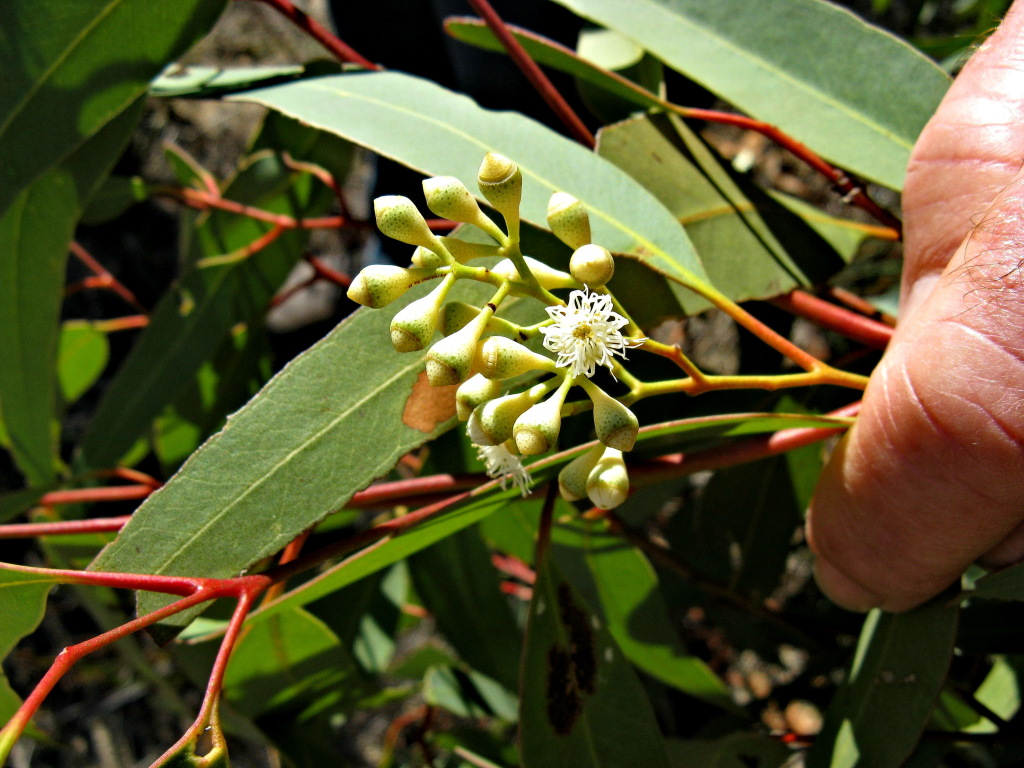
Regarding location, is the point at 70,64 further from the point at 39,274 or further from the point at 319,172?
the point at 319,172

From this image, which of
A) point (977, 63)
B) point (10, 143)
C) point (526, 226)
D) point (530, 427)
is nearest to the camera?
point (530, 427)

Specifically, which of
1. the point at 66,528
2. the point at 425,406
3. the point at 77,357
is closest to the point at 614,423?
the point at 425,406

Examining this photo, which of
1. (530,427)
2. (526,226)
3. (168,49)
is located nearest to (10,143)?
(168,49)

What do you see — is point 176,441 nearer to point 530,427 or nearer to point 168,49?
point 168,49

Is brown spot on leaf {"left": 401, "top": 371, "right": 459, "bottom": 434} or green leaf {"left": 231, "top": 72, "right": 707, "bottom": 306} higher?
green leaf {"left": 231, "top": 72, "right": 707, "bottom": 306}

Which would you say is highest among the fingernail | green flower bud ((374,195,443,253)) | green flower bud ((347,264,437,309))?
green flower bud ((374,195,443,253))

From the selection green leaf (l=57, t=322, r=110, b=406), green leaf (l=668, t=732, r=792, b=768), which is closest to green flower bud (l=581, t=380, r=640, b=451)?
green leaf (l=668, t=732, r=792, b=768)

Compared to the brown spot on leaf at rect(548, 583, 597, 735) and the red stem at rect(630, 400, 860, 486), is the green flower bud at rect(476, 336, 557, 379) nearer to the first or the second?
the red stem at rect(630, 400, 860, 486)
